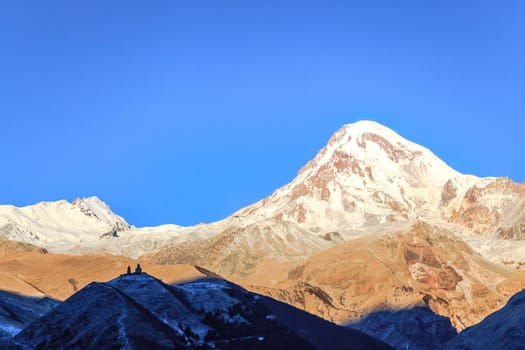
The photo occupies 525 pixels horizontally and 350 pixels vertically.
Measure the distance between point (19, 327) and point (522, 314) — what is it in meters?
77.4

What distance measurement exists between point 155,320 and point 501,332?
74604 mm

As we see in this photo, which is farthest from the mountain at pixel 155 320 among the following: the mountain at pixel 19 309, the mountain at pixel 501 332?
the mountain at pixel 501 332

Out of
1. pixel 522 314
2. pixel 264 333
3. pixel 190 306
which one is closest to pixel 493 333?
pixel 522 314

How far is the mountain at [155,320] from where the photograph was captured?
273ft

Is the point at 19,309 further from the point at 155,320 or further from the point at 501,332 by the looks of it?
the point at 501,332

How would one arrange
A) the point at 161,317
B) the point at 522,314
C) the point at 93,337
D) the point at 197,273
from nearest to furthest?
the point at 93,337 → the point at 161,317 → the point at 522,314 → the point at 197,273

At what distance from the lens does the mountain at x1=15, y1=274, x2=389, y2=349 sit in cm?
8325

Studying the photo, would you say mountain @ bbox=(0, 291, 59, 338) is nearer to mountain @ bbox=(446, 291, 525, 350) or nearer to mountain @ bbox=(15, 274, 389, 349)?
mountain @ bbox=(15, 274, 389, 349)

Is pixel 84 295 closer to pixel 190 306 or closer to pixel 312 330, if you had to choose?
pixel 190 306

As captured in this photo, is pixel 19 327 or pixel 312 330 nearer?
pixel 19 327

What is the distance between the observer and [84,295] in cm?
8888

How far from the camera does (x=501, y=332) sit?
468 ft

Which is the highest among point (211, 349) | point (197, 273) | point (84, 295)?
point (197, 273)

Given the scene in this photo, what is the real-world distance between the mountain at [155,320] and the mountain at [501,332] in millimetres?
43929
